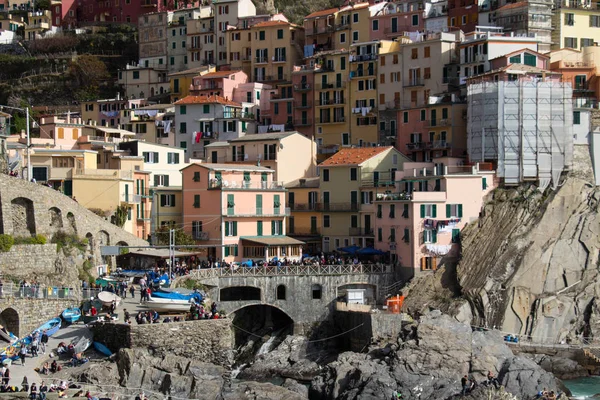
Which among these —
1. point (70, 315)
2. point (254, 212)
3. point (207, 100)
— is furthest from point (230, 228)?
point (207, 100)

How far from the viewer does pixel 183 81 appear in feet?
362

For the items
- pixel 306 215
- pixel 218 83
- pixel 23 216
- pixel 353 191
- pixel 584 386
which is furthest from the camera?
pixel 218 83

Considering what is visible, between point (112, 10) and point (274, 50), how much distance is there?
1354 inches

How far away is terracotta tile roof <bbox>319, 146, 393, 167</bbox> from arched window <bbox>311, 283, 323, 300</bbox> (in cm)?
1145

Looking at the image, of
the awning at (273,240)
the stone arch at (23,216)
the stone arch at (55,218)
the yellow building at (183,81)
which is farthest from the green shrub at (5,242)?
the yellow building at (183,81)

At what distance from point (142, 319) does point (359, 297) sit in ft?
58.3

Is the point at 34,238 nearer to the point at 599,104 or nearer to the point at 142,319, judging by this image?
the point at 142,319

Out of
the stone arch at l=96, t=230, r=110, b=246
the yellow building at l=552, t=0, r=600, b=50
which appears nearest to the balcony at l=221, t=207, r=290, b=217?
the stone arch at l=96, t=230, r=110, b=246

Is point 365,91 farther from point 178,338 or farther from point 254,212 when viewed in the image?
point 178,338

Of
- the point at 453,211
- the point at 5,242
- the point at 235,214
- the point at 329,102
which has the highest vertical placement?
the point at 329,102

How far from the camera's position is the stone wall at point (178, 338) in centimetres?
6025

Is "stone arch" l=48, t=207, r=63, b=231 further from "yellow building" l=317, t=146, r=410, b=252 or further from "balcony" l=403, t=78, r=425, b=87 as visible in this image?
"balcony" l=403, t=78, r=425, b=87

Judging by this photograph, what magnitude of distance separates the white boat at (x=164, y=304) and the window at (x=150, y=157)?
23.4 metres

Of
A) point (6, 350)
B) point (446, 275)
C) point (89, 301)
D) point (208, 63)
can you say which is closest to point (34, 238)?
point (89, 301)
